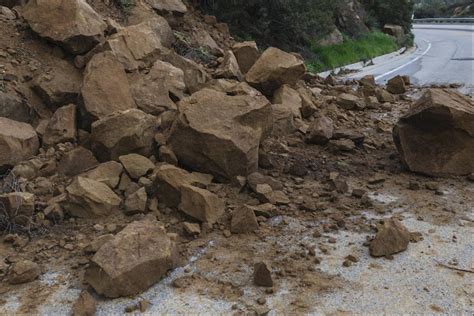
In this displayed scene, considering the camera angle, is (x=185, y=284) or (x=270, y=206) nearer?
(x=185, y=284)

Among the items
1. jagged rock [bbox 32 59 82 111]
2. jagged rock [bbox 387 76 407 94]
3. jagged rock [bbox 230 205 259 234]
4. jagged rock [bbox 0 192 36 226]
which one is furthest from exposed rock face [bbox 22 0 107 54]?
jagged rock [bbox 387 76 407 94]

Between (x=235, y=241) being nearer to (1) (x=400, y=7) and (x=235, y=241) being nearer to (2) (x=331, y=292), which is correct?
(2) (x=331, y=292)

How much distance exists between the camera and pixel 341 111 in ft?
25.6

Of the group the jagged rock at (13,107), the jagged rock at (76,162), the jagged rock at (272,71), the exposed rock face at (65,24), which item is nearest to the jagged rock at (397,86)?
the jagged rock at (272,71)

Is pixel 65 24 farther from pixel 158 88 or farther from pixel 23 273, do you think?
pixel 23 273

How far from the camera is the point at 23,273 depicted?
12.3 feet

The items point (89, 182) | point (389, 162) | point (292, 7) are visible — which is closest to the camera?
point (89, 182)

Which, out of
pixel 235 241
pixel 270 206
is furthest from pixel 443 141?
pixel 235 241

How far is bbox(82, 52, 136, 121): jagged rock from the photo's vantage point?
5.61 meters

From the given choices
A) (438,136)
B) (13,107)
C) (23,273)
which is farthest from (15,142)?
(438,136)

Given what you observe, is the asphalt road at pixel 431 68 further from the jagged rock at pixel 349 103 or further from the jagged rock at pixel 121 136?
the jagged rock at pixel 121 136

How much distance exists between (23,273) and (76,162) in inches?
62.3

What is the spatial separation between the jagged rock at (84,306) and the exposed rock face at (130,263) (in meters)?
0.12

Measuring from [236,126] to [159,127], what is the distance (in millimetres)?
936
